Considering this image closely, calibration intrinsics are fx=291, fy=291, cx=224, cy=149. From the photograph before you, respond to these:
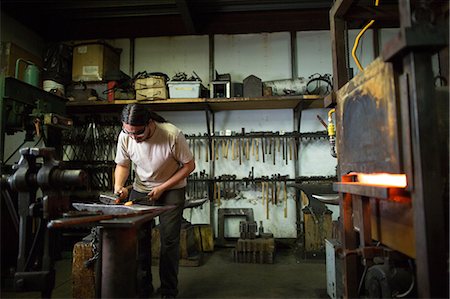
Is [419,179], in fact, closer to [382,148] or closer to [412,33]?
[382,148]

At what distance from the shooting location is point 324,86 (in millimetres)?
3781

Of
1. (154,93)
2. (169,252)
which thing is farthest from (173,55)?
(169,252)

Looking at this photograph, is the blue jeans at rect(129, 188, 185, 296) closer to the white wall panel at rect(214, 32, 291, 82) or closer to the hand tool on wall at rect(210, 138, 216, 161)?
the hand tool on wall at rect(210, 138, 216, 161)

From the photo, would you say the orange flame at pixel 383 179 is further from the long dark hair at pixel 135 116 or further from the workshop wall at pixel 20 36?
the workshop wall at pixel 20 36

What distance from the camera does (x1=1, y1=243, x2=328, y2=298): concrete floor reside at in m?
2.50

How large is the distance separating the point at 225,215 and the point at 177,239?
6.23 ft

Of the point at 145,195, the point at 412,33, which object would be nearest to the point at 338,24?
the point at 412,33

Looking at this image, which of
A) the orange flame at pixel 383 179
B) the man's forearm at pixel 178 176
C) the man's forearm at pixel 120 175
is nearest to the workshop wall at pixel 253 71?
the man's forearm at pixel 120 175

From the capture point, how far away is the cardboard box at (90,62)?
411 centimetres

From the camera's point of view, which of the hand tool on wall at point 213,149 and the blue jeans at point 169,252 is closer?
the blue jeans at point 169,252

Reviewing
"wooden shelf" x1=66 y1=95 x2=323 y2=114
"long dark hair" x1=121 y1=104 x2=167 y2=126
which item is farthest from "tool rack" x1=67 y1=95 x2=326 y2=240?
"long dark hair" x1=121 y1=104 x2=167 y2=126

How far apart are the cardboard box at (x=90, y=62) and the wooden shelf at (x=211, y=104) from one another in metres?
0.42

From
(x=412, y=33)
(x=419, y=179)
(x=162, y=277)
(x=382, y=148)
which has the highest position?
(x=412, y=33)

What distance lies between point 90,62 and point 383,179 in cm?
410
